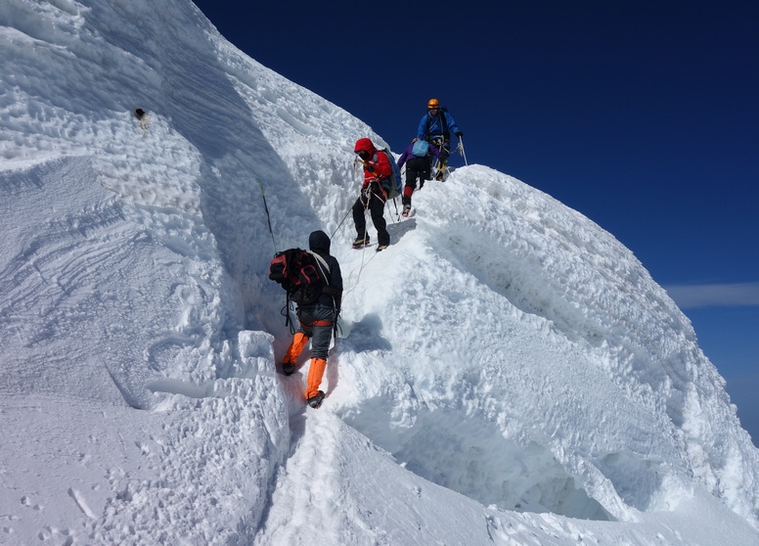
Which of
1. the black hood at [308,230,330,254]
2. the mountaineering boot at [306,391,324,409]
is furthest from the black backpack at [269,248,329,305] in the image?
the mountaineering boot at [306,391,324,409]

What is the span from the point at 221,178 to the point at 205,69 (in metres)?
3.08

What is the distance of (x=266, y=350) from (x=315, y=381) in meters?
0.67

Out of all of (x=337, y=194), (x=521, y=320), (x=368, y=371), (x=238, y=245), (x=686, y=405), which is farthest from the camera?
(x=686, y=405)

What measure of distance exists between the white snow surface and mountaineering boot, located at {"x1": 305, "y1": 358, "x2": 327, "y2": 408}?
18 cm

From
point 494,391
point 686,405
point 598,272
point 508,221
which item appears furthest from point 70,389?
point 686,405

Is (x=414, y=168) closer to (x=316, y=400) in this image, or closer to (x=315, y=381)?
(x=315, y=381)

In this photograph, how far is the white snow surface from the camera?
3557mm

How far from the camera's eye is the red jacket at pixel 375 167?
338 inches

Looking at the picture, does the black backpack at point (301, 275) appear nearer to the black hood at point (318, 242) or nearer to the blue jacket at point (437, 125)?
the black hood at point (318, 242)

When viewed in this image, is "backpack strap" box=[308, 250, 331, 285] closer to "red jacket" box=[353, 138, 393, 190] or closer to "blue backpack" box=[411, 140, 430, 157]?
"red jacket" box=[353, 138, 393, 190]

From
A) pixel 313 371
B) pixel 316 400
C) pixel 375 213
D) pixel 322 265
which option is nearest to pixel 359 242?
pixel 375 213

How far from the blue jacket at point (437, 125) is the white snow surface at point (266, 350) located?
2.45m

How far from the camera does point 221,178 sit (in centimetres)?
692

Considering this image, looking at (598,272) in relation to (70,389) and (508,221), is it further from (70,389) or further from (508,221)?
(70,389)
